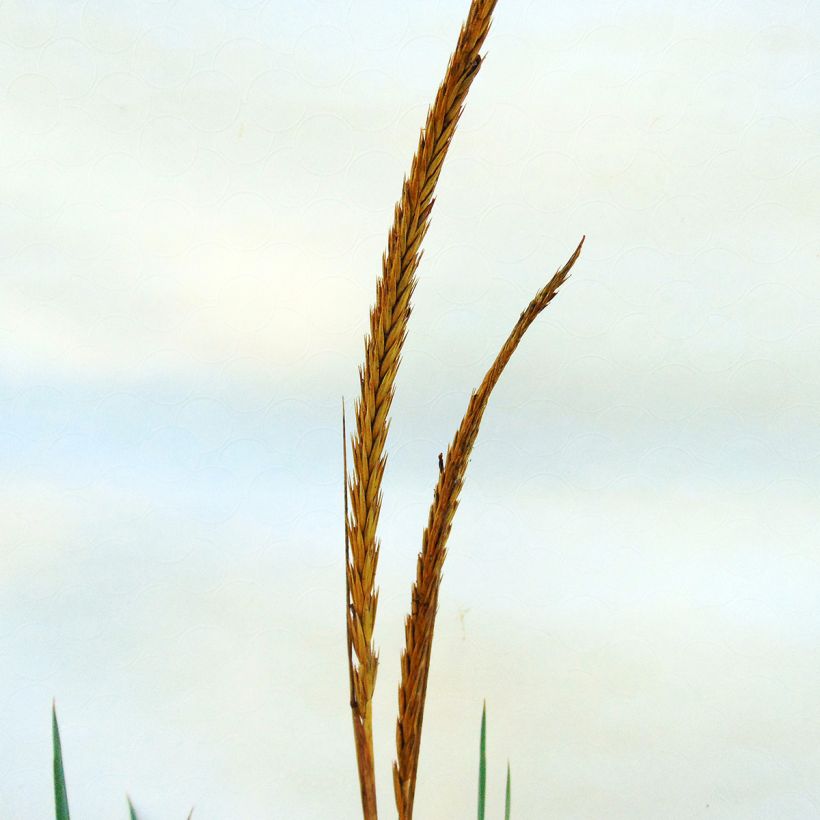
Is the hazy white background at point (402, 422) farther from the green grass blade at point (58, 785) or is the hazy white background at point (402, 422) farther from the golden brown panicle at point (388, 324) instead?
the golden brown panicle at point (388, 324)

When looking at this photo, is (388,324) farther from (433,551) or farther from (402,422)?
(402,422)

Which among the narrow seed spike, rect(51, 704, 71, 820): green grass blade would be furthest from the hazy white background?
the narrow seed spike

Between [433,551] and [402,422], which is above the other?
[402,422]

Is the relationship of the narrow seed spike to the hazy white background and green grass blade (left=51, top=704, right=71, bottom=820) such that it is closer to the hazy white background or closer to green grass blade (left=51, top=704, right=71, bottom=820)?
green grass blade (left=51, top=704, right=71, bottom=820)

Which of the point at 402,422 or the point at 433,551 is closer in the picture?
the point at 433,551

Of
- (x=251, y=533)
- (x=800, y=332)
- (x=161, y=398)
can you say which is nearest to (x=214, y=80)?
(x=161, y=398)

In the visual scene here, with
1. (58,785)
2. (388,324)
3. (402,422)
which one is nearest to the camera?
(388,324)

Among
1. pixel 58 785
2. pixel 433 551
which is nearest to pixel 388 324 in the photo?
pixel 433 551

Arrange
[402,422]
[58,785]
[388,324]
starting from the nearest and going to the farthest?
[388,324]
[58,785]
[402,422]
